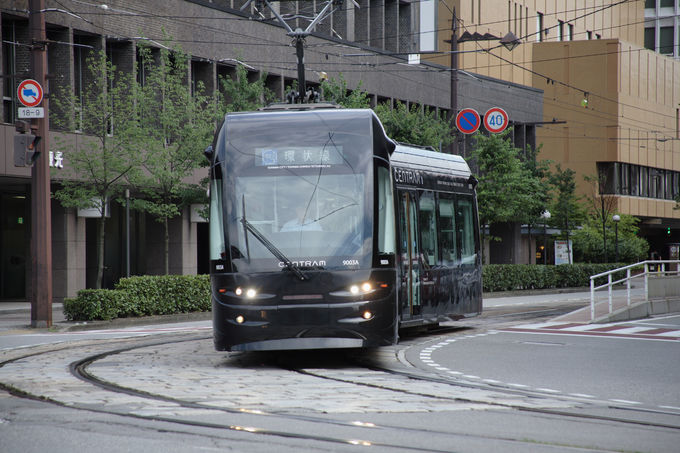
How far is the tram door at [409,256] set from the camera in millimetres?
15984

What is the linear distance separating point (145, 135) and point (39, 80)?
6752 millimetres

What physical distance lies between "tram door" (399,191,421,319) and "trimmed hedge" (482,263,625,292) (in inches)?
946

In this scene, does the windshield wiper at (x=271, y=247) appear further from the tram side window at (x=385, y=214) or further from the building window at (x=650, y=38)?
the building window at (x=650, y=38)

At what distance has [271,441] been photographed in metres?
7.83

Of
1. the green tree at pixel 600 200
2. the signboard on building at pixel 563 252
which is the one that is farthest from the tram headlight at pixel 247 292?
the green tree at pixel 600 200

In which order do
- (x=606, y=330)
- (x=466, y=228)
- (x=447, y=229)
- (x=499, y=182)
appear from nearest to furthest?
(x=447, y=229) → (x=466, y=228) → (x=606, y=330) → (x=499, y=182)

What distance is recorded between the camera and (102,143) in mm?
29891

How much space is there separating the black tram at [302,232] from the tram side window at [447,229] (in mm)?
4067

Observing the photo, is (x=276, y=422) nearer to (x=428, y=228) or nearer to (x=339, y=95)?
(x=428, y=228)

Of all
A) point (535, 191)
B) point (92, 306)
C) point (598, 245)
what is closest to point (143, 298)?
point (92, 306)

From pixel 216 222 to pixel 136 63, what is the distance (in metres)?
23.2

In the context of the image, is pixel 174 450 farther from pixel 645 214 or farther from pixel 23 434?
pixel 645 214

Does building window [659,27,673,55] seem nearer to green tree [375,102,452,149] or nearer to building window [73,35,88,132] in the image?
green tree [375,102,452,149]

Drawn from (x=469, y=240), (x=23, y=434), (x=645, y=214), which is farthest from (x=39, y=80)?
(x=645, y=214)
